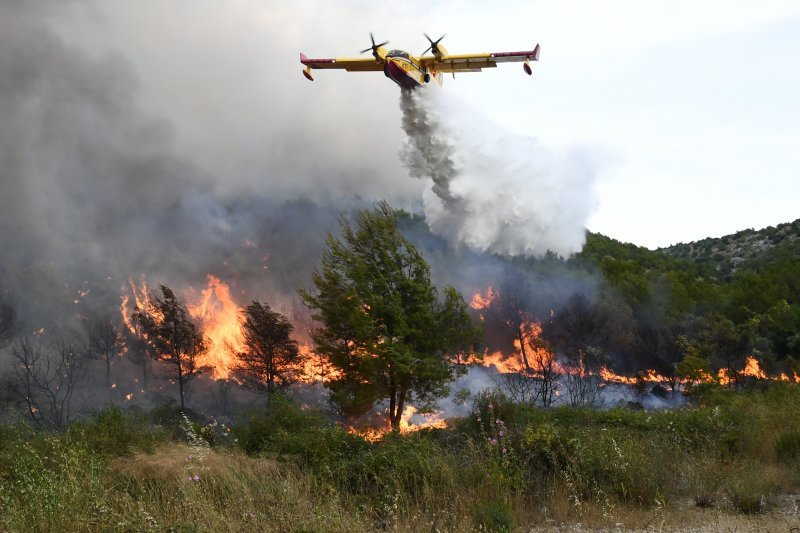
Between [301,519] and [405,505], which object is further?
[405,505]

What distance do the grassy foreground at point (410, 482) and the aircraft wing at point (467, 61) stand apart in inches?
1085

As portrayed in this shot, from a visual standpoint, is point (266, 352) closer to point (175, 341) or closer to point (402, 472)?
point (175, 341)

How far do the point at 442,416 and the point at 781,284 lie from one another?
3349cm

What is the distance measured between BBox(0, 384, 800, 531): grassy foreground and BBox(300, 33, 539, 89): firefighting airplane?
26.4 meters

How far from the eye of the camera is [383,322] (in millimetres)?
25172

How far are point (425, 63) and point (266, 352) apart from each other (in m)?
26.3

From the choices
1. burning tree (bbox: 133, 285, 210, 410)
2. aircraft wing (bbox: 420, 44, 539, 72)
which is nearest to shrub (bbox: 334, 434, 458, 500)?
aircraft wing (bbox: 420, 44, 539, 72)

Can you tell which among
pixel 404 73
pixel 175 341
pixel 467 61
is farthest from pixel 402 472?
pixel 175 341

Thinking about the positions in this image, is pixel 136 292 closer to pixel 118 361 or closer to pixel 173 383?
pixel 118 361

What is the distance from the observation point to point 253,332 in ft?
152

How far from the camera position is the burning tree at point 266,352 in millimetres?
44938

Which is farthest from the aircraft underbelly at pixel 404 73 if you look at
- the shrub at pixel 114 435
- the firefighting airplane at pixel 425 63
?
the shrub at pixel 114 435

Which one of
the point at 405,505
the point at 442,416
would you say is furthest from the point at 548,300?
the point at 405,505

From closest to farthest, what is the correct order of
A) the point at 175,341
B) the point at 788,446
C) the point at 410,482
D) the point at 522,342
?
the point at 410,482 < the point at 788,446 < the point at 522,342 < the point at 175,341
